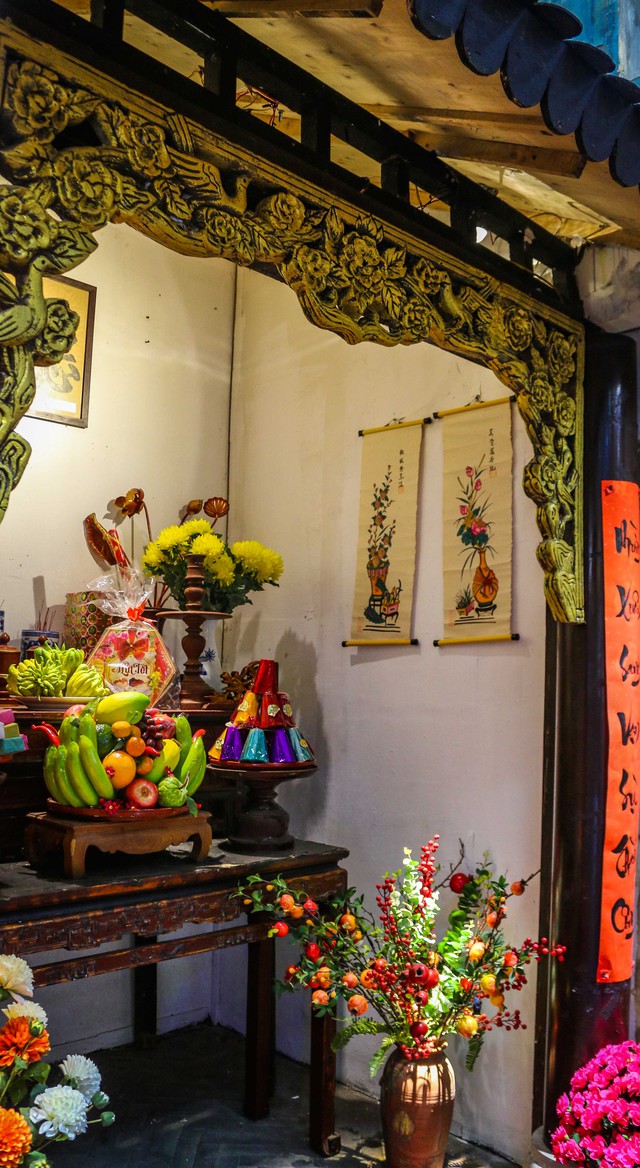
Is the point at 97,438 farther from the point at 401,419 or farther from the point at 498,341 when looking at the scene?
the point at 498,341

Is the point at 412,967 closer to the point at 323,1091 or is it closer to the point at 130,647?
the point at 323,1091

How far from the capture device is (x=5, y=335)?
159cm

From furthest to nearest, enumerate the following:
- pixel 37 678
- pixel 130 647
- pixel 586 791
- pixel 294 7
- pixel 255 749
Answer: pixel 130 647, pixel 255 749, pixel 37 678, pixel 586 791, pixel 294 7

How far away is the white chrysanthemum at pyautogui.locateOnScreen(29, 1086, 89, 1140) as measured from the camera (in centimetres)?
199

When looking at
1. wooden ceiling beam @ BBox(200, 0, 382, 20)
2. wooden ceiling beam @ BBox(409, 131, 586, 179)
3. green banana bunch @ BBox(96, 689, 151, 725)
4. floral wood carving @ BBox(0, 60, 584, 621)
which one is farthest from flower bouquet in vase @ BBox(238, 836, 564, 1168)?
wooden ceiling beam @ BBox(200, 0, 382, 20)

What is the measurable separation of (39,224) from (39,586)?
85.7 inches

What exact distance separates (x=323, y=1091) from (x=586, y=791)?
1.34 m

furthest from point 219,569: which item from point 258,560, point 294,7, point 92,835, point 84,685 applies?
point 294,7

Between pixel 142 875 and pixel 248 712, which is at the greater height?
pixel 248 712

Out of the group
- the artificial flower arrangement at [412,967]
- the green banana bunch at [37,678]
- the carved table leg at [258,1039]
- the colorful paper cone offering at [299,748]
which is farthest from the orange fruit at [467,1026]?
the green banana bunch at [37,678]

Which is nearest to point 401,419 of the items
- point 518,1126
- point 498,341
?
point 498,341

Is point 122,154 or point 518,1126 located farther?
point 518,1126

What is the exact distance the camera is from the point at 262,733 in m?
3.10

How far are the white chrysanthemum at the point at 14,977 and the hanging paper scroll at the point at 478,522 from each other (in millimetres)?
1898
